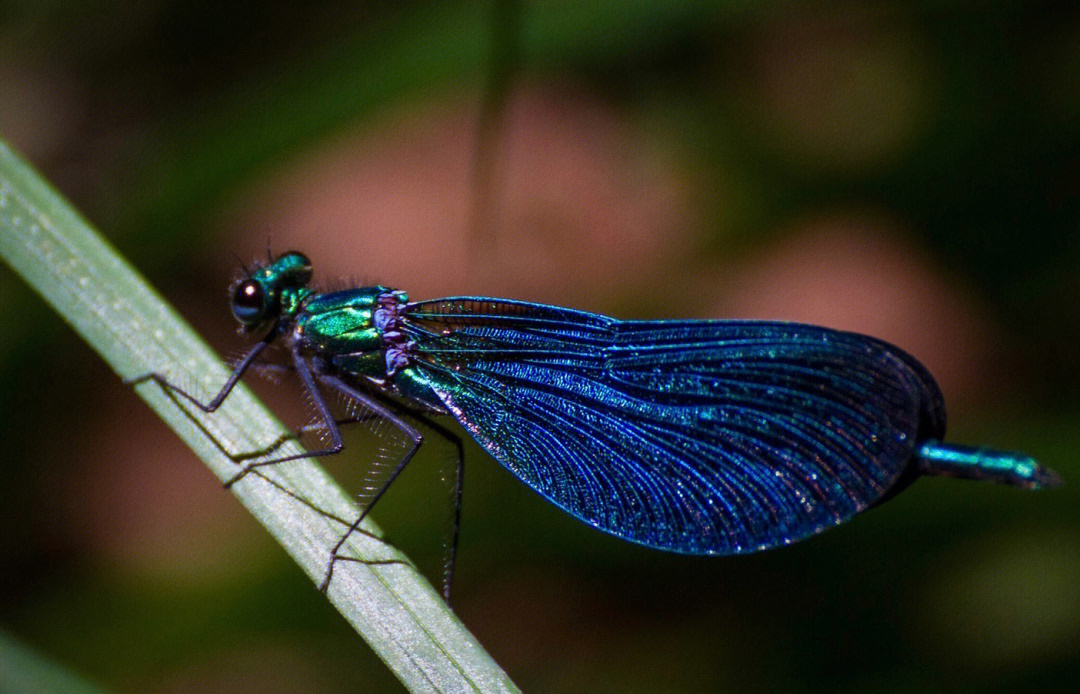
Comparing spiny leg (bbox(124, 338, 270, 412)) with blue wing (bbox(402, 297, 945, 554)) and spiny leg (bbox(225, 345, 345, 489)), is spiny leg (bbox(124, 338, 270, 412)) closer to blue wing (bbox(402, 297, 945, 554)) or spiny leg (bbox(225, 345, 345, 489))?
spiny leg (bbox(225, 345, 345, 489))

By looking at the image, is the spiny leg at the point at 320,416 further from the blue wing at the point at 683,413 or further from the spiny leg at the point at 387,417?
the blue wing at the point at 683,413

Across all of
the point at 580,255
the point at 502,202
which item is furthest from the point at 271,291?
the point at 580,255

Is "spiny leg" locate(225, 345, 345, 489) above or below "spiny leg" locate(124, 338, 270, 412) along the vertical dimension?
below

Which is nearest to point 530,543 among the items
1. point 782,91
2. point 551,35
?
point 551,35

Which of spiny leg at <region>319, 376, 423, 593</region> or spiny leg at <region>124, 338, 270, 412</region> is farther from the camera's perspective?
spiny leg at <region>319, 376, 423, 593</region>

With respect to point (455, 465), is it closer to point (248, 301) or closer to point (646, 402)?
point (646, 402)

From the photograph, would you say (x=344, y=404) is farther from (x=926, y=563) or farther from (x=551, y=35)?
(x=926, y=563)

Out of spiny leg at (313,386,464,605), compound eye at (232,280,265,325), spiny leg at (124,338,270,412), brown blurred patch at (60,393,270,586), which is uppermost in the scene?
compound eye at (232,280,265,325)

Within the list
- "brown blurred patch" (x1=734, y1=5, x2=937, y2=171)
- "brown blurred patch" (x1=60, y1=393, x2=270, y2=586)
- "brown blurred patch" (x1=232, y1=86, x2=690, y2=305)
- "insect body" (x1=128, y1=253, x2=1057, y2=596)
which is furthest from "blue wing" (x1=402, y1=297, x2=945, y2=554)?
"brown blurred patch" (x1=734, y1=5, x2=937, y2=171)
